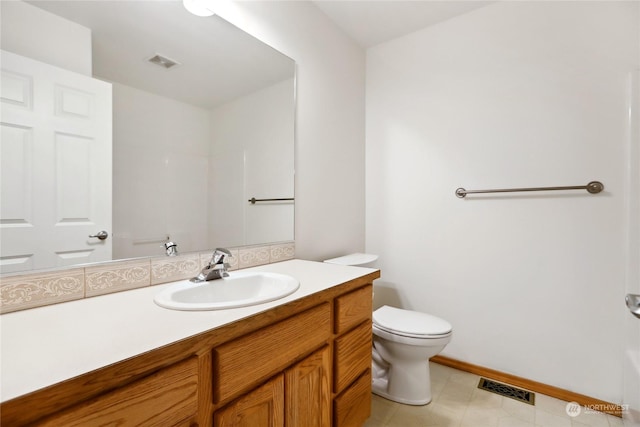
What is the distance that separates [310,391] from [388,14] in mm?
2200

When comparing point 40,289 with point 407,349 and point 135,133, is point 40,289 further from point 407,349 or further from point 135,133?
point 407,349

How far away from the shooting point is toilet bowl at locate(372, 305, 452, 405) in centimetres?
152

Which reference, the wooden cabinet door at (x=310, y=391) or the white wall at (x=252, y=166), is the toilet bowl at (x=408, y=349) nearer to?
the wooden cabinet door at (x=310, y=391)

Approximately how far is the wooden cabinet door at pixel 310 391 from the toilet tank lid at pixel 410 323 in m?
0.61

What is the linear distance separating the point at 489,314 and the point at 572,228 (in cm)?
69

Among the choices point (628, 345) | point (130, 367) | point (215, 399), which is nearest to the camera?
point (130, 367)

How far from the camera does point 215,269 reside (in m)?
1.16

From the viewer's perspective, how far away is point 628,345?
149 cm

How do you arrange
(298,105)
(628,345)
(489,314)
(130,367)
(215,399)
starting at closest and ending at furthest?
(130,367) → (215,399) → (628,345) → (298,105) → (489,314)

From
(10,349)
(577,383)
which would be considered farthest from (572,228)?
(10,349)

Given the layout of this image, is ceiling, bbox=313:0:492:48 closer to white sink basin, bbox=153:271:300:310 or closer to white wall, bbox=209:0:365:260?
white wall, bbox=209:0:365:260

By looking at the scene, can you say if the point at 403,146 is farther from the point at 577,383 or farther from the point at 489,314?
the point at 577,383

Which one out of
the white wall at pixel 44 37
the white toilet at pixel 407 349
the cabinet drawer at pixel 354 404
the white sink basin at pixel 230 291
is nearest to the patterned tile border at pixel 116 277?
the white sink basin at pixel 230 291

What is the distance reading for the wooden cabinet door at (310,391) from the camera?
0.93 m
